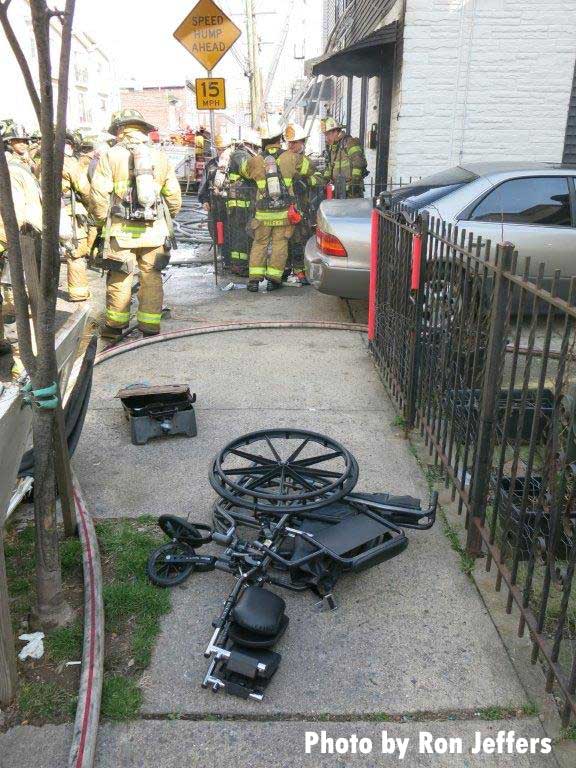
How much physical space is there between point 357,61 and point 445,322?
27.3 feet

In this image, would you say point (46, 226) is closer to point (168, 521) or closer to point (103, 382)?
point (168, 521)

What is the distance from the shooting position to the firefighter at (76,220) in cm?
766

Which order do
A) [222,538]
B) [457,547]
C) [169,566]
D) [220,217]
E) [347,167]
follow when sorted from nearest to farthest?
[222,538], [169,566], [457,547], [220,217], [347,167]

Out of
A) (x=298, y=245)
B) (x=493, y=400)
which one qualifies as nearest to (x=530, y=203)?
(x=493, y=400)

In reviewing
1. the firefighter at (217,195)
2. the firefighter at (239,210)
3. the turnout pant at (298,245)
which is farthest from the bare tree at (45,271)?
the turnout pant at (298,245)

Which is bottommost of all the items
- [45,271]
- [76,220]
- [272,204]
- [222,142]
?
[76,220]

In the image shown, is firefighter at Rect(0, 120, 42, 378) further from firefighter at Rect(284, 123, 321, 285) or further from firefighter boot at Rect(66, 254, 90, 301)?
firefighter at Rect(284, 123, 321, 285)

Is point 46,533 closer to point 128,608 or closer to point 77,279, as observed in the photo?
point 128,608

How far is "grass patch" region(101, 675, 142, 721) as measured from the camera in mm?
2267

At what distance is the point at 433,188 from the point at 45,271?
497cm

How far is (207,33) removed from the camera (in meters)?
8.23

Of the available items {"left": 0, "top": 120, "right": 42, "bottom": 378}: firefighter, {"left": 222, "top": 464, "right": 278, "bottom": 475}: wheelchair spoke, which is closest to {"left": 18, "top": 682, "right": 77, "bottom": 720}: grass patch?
{"left": 222, "top": 464, "right": 278, "bottom": 475}: wheelchair spoke

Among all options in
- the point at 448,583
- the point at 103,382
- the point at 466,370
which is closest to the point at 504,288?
the point at 466,370

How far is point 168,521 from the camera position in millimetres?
3090
